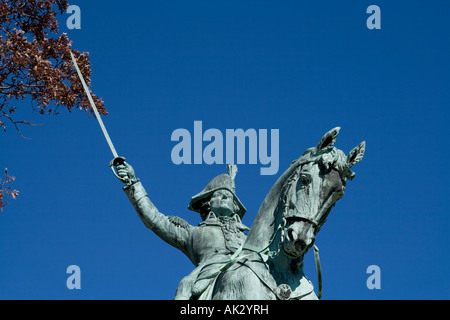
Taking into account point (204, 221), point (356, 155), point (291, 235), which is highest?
point (204, 221)

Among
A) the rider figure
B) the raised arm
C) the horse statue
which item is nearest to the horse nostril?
the horse statue

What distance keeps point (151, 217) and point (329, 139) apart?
3.77 metres

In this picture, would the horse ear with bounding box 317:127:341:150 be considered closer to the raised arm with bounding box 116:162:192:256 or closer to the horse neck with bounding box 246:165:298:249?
the horse neck with bounding box 246:165:298:249

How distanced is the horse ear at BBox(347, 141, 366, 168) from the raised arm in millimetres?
3604

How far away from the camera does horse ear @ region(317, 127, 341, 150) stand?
12.2 m

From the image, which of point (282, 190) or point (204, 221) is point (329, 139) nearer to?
point (282, 190)

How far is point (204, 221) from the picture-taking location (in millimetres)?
15086

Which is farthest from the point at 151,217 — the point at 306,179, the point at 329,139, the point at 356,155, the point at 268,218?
the point at 356,155

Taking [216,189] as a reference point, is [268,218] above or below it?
below

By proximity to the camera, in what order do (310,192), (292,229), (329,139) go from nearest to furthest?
(292,229)
(310,192)
(329,139)

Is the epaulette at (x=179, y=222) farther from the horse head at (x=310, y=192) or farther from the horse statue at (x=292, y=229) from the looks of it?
the horse head at (x=310, y=192)

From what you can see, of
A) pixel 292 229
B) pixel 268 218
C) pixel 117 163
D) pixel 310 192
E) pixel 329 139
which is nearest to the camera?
pixel 292 229

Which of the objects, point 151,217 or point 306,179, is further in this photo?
point 151,217
